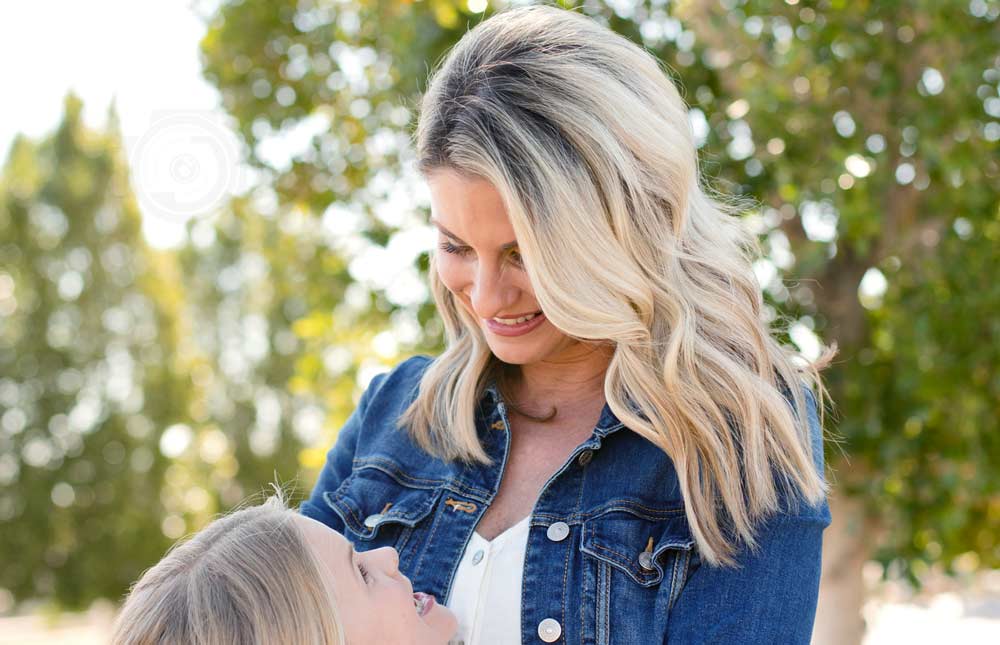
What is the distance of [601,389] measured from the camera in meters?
2.37

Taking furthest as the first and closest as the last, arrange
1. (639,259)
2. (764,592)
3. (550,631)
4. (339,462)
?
(339,462) → (639,259) → (550,631) → (764,592)

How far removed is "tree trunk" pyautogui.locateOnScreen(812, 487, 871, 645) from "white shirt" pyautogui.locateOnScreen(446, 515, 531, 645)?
3202 mm

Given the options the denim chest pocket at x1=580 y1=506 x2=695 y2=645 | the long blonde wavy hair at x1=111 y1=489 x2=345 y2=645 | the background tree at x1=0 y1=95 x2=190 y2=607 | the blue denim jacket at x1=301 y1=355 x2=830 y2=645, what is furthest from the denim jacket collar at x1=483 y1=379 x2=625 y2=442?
the background tree at x1=0 y1=95 x2=190 y2=607

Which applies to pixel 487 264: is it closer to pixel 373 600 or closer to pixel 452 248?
pixel 452 248

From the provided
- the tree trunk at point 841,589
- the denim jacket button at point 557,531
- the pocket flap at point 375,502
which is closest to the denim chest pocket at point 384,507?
the pocket flap at point 375,502

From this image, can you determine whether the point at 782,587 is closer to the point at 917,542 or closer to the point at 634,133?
the point at 634,133

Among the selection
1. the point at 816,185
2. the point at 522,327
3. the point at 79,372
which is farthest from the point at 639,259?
the point at 79,372

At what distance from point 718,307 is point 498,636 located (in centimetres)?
76

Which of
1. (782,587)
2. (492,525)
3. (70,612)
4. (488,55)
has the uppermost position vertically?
(488,55)

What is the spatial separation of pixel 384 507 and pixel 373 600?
14.2 inches

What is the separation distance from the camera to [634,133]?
2.14m

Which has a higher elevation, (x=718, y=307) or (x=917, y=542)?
(x=718, y=307)

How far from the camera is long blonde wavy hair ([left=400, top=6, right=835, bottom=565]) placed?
202 centimetres

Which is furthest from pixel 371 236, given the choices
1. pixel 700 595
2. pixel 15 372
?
pixel 15 372
